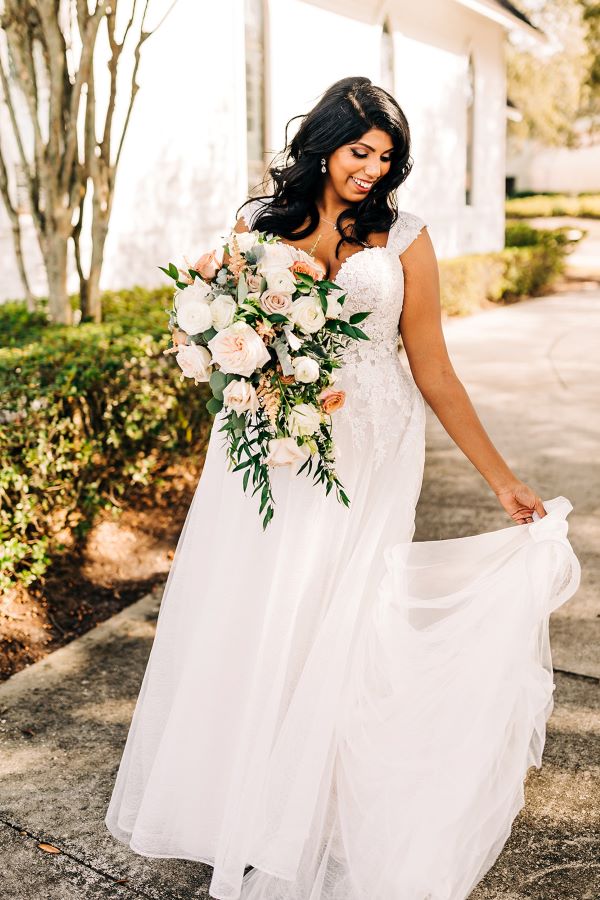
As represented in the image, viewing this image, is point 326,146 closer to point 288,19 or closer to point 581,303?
point 288,19

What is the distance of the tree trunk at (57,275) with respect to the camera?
20.7ft

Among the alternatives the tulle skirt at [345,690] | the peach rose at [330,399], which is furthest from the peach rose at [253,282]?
the tulle skirt at [345,690]

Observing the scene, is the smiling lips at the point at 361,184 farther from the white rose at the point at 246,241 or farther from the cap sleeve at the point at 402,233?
the white rose at the point at 246,241

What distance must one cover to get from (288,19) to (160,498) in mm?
8397

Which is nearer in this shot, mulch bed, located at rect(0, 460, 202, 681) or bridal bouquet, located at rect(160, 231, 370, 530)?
bridal bouquet, located at rect(160, 231, 370, 530)

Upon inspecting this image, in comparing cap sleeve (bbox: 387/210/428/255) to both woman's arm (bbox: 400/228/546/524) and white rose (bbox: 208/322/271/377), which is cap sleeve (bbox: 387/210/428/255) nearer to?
woman's arm (bbox: 400/228/546/524)

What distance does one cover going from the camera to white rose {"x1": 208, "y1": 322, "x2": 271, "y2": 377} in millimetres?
2297

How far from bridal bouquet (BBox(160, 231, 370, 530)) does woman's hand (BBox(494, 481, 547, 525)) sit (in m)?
0.63

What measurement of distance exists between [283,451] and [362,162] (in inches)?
35.9

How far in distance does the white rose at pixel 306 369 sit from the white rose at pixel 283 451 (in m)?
0.17

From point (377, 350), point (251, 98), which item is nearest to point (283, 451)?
point (377, 350)

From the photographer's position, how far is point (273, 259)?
94.3 inches

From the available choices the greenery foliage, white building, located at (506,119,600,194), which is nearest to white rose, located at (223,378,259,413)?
the greenery foliage

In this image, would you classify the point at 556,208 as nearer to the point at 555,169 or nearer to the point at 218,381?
the point at 555,169
